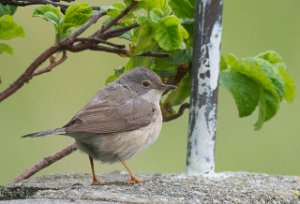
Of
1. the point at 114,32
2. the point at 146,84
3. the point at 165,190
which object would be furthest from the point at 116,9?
the point at 146,84

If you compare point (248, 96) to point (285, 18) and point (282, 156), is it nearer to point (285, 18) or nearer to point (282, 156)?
point (282, 156)

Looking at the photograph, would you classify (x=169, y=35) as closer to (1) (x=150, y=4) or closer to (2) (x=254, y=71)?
(1) (x=150, y=4)

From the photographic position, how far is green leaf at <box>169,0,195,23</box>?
540cm

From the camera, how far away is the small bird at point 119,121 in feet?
→ 17.9

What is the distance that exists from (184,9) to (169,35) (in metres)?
0.52

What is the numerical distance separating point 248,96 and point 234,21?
5.89 m

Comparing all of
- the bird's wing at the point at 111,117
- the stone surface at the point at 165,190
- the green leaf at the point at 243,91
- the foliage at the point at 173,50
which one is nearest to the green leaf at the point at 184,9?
the foliage at the point at 173,50

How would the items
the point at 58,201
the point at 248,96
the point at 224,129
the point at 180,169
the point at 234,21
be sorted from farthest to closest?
the point at 234,21, the point at 224,129, the point at 180,169, the point at 248,96, the point at 58,201

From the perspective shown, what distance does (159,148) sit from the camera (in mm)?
9375

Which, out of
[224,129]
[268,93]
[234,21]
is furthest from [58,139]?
[268,93]

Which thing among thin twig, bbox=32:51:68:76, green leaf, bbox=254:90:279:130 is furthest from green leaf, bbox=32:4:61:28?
green leaf, bbox=254:90:279:130

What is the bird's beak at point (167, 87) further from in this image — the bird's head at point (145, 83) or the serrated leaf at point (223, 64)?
the serrated leaf at point (223, 64)

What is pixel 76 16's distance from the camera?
15.8 feet

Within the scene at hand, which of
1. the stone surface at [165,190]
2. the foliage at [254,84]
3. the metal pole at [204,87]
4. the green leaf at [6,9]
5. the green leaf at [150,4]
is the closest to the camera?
the stone surface at [165,190]
